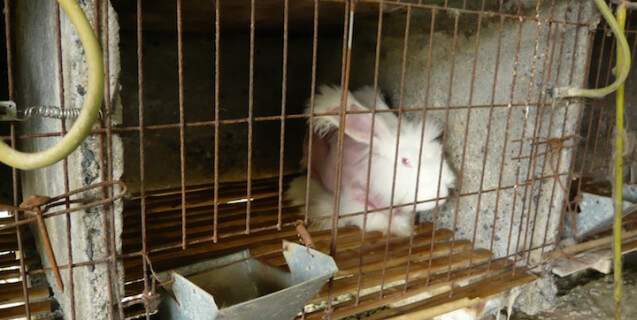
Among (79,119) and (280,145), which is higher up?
(79,119)

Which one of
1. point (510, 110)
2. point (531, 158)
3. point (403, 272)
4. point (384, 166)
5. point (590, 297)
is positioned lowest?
point (590, 297)

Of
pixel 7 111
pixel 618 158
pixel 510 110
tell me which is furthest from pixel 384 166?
pixel 7 111

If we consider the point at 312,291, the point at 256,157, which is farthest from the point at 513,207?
the point at 256,157

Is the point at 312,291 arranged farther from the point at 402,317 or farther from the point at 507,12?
the point at 507,12

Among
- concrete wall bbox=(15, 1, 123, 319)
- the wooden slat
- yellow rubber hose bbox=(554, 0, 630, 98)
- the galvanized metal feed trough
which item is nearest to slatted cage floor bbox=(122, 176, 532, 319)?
the wooden slat

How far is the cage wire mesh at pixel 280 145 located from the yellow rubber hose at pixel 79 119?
9.2 inches

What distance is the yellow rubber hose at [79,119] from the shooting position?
3.04 ft

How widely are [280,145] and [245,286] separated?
3.01ft

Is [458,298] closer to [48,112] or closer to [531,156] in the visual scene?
[531,156]

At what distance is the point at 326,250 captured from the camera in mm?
2125

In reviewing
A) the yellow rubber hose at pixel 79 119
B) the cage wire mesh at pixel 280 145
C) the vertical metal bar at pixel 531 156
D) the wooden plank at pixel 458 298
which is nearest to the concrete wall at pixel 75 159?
the cage wire mesh at pixel 280 145

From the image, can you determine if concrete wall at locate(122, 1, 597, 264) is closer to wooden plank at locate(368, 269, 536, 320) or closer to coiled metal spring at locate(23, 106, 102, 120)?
wooden plank at locate(368, 269, 536, 320)

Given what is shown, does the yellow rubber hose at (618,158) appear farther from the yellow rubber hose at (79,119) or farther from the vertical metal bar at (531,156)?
the yellow rubber hose at (79,119)

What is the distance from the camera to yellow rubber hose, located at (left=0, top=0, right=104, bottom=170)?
926 mm
